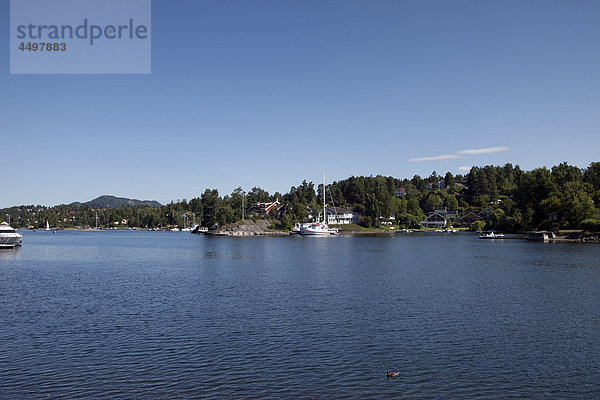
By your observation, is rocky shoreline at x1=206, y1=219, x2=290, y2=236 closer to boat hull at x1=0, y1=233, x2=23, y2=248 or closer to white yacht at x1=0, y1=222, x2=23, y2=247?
boat hull at x1=0, y1=233, x2=23, y2=248

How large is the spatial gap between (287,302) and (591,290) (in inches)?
1053

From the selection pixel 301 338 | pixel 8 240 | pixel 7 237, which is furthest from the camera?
pixel 8 240

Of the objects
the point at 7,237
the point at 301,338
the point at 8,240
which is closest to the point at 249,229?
the point at 8,240

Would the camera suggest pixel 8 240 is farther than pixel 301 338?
Yes

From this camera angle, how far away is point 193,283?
45281 millimetres

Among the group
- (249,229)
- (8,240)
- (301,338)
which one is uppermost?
(8,240)

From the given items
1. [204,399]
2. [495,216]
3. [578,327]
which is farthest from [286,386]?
[495,216]

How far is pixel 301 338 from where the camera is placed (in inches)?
950

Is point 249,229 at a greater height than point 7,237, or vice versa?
point 7,237

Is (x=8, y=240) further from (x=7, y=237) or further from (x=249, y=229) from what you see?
(x=249, y=229)

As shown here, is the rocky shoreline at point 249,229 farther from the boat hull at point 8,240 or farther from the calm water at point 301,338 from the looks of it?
the calm water at point 301,338

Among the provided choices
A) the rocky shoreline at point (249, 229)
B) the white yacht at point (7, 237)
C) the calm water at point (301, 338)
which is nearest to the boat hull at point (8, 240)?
the white yacht at point (7, 237)

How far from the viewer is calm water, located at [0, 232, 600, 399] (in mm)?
17719

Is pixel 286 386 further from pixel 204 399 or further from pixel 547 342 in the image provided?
pixel 547 342
